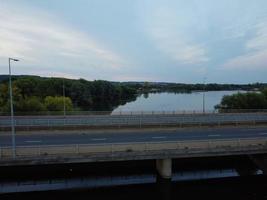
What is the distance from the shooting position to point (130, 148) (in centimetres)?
2844

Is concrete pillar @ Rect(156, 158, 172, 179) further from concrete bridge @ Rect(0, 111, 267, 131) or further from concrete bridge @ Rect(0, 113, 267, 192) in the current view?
concrete bridge @ Rect(0, 111, 267, 131)

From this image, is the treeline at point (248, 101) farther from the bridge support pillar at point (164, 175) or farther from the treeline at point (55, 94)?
the bridge support pillar at point (164, 175)

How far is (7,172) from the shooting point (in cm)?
3219

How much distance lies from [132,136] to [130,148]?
7.75 meters

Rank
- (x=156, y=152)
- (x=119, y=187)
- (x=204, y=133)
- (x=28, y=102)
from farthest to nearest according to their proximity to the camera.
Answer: (x=28, y=102) → (x=204, y=133) → (x=119, y=187) → (x=156, y=152)

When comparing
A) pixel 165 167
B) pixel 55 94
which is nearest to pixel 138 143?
pixel 165 167

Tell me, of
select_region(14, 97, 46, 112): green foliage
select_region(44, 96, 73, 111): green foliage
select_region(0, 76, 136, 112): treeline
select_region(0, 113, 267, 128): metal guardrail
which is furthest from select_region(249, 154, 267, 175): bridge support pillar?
select_region(44, 96, 73, 111): green foliage

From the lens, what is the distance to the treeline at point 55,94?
67.1m

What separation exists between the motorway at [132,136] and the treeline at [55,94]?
2763cm

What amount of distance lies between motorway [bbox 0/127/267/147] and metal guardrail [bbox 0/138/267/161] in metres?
4.36

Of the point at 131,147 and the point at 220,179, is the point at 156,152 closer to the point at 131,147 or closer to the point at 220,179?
the point at 131,147

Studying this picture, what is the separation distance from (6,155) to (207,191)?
1648cm

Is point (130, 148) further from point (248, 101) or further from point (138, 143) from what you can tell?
point (248, 101)

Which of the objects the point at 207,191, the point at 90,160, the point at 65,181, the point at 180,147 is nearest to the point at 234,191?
the point at 207,191
